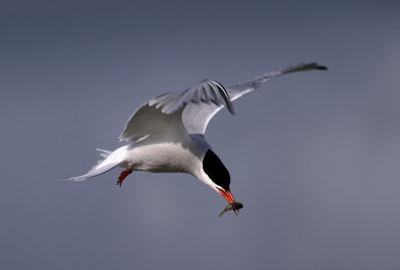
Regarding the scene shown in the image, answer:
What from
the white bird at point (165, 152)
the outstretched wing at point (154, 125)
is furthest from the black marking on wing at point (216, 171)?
the outstretched wing at point (154, 125)

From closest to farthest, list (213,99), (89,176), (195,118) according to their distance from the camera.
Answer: (213,99) → (89,176) → (195,118)

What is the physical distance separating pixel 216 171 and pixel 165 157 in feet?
2.13

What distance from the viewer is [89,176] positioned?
7.75 meters

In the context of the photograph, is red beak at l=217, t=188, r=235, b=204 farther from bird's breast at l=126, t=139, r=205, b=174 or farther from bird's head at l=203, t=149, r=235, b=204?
bird's breast at l=126, t=139, r=205, b=174

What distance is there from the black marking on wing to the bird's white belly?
123 millimetres

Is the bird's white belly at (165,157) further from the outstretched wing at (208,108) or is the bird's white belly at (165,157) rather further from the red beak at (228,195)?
the outstretched wing at (208,108)

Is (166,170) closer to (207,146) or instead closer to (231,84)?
(207,146)

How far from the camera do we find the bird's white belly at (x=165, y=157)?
7.93 meters

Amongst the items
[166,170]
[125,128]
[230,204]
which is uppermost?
[125,128]

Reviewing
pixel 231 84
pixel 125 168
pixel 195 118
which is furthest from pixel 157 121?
pixel 231 84

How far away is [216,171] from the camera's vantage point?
25.6ft

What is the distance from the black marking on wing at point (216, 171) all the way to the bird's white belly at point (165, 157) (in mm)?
123

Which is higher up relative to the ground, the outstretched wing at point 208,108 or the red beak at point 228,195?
the outstretched wing at point 208,108

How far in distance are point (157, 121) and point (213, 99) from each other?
2.05m
